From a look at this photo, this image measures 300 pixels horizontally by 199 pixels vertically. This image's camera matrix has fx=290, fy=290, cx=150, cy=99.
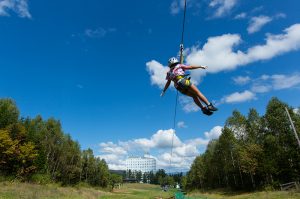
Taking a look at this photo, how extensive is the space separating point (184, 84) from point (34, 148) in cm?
6310

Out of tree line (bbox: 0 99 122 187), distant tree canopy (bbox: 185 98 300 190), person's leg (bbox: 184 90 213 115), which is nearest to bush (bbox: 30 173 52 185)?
tree line (bbox: 0 99 122 187)

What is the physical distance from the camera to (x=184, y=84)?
11.1 m

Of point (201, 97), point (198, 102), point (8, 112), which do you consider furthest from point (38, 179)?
point (201, 97)

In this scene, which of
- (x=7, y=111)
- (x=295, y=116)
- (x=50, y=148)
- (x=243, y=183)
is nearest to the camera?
(x=295, y=116)

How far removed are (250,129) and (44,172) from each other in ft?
159

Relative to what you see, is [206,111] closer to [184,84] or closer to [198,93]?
[198,93]

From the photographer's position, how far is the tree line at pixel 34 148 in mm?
56897

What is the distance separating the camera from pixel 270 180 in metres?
54.7

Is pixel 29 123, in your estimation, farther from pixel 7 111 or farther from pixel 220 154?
pixel 220 154

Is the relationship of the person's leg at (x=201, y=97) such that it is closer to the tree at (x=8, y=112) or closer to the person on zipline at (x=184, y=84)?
the person on zipline at (x=184, y=84)

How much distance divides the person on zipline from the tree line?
48.5 metres

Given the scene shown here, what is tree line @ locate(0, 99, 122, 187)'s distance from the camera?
56.9 meters

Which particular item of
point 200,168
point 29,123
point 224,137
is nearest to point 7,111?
point 29,123

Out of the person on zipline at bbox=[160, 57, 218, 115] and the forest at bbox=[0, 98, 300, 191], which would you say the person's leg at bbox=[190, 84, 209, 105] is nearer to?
the person on zipline at bbox=[160, 57, 218, 115]
